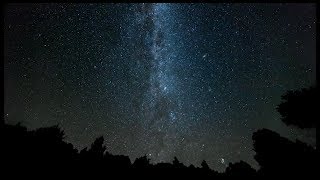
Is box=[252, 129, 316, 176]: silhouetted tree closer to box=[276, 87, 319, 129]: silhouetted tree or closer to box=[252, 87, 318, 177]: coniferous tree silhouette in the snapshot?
box=[252, 87, 318, 177]: coniferous tree silhouette

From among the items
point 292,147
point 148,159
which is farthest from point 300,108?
point 148,159

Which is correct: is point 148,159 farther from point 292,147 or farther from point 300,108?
point 300,108

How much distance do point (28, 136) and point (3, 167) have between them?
112 cm

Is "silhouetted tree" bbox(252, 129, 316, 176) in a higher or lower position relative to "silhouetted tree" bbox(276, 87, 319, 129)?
lower

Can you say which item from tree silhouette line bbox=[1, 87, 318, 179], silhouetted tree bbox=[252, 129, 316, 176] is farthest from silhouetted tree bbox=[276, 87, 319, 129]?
silhouetted tree bbox=[252, 129, 316, 176]

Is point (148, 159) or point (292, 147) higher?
point (148, 159)

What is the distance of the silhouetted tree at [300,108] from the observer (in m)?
6.74

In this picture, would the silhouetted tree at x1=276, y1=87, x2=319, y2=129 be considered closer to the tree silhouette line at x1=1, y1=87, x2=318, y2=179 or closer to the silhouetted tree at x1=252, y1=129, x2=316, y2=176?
the tree silhouette line at x1=1, y1=87, x2=318, y2=179

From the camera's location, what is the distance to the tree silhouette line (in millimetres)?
6848

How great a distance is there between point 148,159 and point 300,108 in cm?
418

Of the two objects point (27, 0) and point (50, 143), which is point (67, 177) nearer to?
point (50, 143)

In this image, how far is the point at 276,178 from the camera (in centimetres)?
686

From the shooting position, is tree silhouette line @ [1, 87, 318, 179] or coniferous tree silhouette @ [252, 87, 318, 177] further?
tree silhouette line @ [1, 87, 318, 179]

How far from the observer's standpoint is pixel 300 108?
698cm
